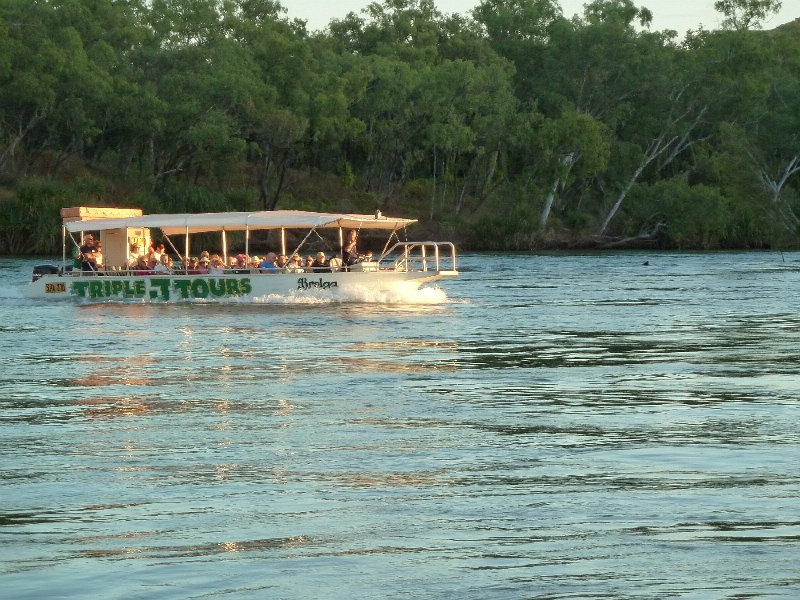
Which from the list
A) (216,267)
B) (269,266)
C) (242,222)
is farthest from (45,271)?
(269,266)

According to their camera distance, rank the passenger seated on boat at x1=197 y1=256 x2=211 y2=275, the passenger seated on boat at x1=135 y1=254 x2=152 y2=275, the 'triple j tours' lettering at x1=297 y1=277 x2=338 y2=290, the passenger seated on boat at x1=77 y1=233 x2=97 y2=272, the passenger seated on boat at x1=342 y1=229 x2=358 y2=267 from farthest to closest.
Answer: the passenger seated on boat at x1=77 y1=233 x2=97 y2=272 < the passenger seated on boat at x1=135 y1=254 x2=152 y2=275 < the passenger seated on boat at x1=197 y1=256 x2=211 y2=275 < the passenger seated on boat at x1=342 y1=229 x2=358 y2=267 < the 'triple j tours' lettering at x1=297 y1=277 x2=338 y2=290

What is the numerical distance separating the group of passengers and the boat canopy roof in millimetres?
546

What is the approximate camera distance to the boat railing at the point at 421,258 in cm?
4239

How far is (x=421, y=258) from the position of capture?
1692 inches

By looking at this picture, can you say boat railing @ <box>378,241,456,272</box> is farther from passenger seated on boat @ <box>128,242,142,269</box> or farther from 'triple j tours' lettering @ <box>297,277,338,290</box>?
passenger seated on boat @ <box>128,242,142,269</box>

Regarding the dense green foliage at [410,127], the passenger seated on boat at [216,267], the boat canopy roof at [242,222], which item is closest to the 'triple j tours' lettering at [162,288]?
the passenger seated on boat at [216,267]

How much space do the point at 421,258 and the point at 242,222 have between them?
5186mm

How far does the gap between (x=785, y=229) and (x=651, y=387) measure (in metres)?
85.5

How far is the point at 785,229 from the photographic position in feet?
341

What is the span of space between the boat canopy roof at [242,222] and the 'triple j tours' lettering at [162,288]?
5.06 ft

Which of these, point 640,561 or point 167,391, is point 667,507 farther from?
point 167,391

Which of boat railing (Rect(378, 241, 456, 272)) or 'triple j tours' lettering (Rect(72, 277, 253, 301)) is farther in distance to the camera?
'triple j tours' lettering (Rect(72, 277, 253, 301))

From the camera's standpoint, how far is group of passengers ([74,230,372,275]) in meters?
43.8

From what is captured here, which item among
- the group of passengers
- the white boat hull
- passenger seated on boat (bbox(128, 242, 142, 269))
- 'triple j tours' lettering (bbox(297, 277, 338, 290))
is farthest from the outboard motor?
'triple j tours' lettering (bbox(297, 277, 338, 290))
